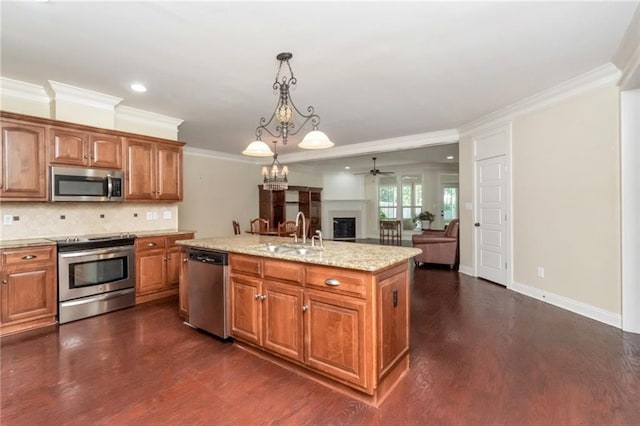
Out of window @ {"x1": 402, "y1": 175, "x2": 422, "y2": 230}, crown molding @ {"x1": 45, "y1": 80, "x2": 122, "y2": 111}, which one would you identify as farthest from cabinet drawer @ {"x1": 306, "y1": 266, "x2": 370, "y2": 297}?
window @ {"x1": 402, "y1": 175, "x2": 422, "y2": 230}

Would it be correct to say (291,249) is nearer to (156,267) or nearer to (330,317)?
(330,317)

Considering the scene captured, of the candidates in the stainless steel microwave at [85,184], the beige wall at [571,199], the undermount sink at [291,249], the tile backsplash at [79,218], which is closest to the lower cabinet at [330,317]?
the undermount sink at [291,249]

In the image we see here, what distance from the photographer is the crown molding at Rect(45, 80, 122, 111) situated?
3480mm

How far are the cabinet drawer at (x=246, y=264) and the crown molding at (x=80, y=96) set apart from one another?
2835 millimetres

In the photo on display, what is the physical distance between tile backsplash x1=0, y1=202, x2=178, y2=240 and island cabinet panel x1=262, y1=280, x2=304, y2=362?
9.85 ft

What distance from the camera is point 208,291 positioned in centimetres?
291

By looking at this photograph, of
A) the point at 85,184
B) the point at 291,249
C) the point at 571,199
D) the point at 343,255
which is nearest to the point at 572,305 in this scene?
the point at 571,199

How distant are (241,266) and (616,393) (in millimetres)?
2798

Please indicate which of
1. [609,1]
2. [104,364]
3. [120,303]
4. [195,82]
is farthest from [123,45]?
[609,1]

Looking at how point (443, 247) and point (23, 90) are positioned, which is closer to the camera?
point (23, 90)

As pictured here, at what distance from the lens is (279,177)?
3.06m

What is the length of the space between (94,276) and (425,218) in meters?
8.45

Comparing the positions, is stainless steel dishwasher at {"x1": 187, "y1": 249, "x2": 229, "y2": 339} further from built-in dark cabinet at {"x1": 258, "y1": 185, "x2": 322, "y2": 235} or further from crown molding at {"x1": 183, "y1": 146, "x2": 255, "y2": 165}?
built-in dark cabinet at {"x1": 258, "y1": 185, "x2": 322, "y2": 235}

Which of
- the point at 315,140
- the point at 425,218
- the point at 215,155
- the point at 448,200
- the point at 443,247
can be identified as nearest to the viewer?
the point at 315,140
